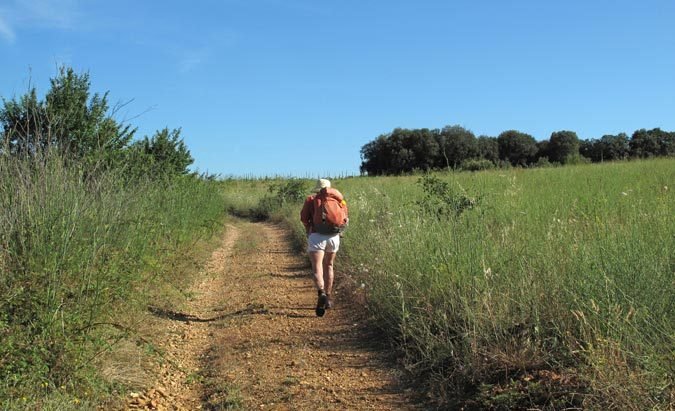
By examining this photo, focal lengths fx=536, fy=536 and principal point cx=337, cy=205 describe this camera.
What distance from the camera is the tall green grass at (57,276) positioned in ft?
12.7

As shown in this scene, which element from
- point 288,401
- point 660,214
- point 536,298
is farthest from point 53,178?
point 660,214

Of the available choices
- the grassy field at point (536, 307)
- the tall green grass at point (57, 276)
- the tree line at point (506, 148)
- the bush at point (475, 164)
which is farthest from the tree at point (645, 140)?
the tall green grass at point (57, 276)

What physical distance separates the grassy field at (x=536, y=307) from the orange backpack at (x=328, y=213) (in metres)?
0.76

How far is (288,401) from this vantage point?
448 centimetres

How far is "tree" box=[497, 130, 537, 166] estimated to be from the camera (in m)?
36.1

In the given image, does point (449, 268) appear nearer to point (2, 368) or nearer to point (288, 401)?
point (288, 401)

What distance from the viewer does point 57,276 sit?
179 inches

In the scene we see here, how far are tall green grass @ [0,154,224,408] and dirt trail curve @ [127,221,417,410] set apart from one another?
68cm

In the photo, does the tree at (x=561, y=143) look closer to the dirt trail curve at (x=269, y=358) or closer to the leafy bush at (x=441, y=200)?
the leafy bush at (x=441, y=200)

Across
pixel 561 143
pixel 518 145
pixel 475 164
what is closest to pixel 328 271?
pixel 475 164

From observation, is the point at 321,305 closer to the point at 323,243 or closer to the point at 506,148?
the point at 323,243

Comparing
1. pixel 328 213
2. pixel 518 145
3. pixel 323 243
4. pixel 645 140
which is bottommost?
pixel 323 243

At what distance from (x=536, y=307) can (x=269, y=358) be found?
280 centimetres

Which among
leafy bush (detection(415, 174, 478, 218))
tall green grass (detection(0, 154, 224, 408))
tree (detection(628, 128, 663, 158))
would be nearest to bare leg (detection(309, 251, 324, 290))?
leafy bush (detection(415, 174, 478, 218))
